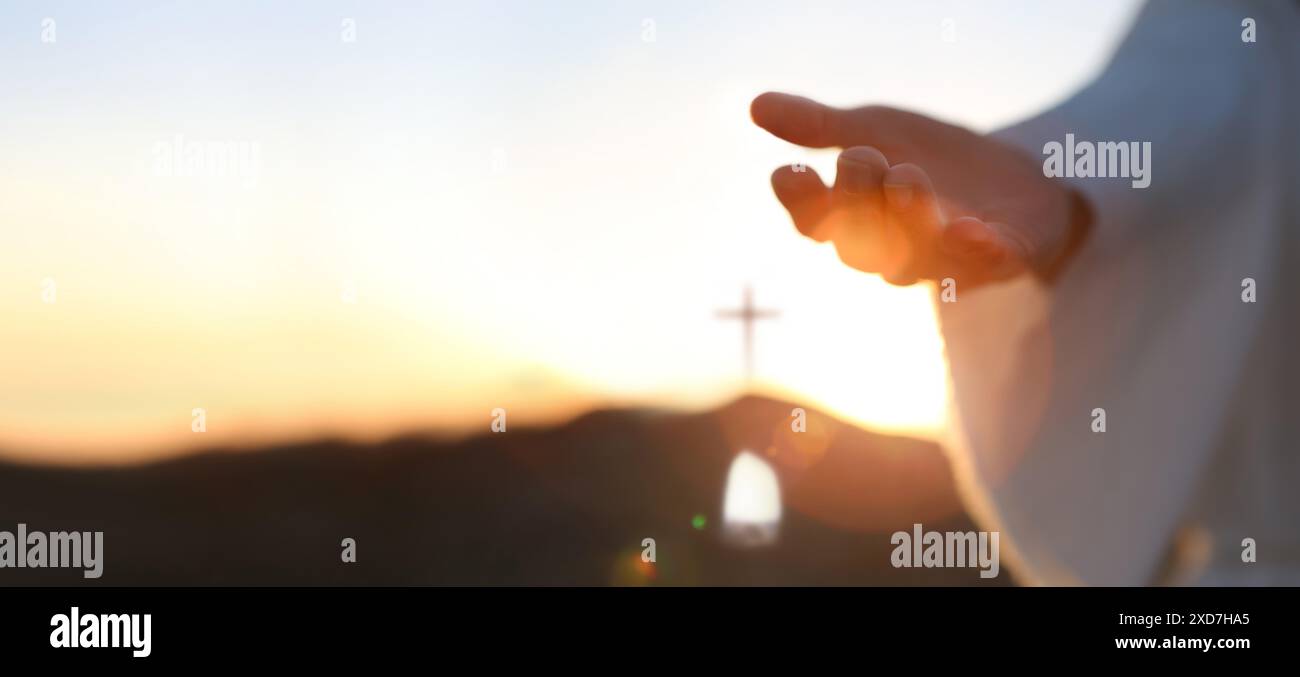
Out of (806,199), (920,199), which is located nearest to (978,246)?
(920,199)

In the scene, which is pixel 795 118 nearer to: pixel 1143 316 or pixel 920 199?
pixel 920 199

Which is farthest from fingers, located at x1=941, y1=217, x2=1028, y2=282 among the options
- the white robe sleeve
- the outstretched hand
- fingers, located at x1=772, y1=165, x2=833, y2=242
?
the white robe sleeve

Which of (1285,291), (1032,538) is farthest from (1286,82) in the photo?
(1032,538)

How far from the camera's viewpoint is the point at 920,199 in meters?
0.79

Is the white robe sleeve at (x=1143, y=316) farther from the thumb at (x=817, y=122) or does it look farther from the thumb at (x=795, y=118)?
the thumb at (x=795, y=118)

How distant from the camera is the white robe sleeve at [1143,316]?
1.09 metres

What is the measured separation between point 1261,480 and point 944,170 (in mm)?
575

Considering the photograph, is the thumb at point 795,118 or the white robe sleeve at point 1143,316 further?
the white robe sleeve at point 1143,316

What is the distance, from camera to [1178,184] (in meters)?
1.11

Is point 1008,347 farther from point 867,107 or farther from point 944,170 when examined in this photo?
point 867,107

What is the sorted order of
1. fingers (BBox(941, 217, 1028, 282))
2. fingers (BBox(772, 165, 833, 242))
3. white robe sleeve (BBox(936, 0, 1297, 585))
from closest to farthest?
fingers (BBox(941, 217, 1028, 282)), fingers (BBox(772, 165, 833, 242)), white robe sleeve (BBox(936, 0, 1297, 585))

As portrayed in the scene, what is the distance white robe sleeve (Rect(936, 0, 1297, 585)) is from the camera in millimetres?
1089

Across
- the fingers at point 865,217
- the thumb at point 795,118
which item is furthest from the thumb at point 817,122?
the fingers at point 865,217

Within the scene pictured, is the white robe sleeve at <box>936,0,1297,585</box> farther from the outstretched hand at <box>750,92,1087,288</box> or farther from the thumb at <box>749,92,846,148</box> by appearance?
the thumb at <box>749,92,846,148</box>
